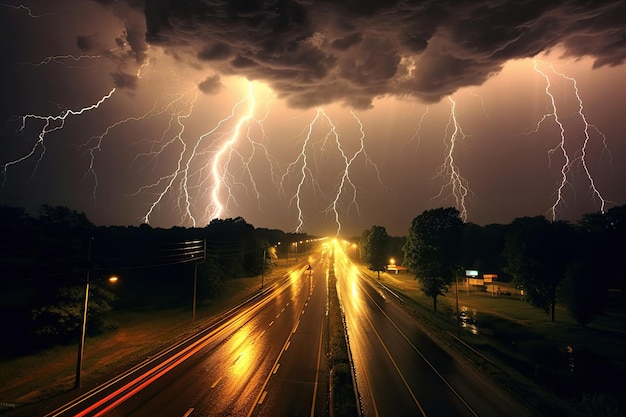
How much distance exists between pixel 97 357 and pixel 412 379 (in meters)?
24.4

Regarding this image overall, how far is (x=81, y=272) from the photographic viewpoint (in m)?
32.6

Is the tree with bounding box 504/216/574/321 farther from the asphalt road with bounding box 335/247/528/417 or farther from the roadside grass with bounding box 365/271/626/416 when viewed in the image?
the asphalt road with bounding box 335/247/528/417

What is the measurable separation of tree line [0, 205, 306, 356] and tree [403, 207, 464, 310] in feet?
104

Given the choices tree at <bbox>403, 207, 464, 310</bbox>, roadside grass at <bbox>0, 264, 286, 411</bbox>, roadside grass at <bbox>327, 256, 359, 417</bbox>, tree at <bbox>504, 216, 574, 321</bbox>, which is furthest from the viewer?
tree at <bbox>403, 207, 464, 310</bbox>

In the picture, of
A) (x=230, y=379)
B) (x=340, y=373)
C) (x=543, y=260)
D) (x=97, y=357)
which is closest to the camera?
(x=230, y=379)

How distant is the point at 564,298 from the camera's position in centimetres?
4175

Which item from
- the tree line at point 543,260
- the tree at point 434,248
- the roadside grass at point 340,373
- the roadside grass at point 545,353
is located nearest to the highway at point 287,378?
the roadside grass at point 340,373

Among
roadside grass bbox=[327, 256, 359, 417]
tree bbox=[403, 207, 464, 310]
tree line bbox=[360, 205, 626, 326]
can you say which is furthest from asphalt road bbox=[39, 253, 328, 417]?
tree line bbox=[360, 205, 626, 326]

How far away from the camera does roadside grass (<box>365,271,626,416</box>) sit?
21.1 m

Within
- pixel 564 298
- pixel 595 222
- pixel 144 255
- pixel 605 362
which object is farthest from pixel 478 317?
pixel 144 255

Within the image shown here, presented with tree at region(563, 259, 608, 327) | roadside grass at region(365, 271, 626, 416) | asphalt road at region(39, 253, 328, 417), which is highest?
tree at region(563, 259, 608, 327)

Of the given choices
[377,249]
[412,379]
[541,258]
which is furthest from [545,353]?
[377,249]

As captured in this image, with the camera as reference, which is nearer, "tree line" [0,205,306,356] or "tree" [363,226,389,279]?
"tree line" [0,205,306,356]

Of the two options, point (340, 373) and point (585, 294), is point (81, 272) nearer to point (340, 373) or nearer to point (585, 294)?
point (340, 373)
